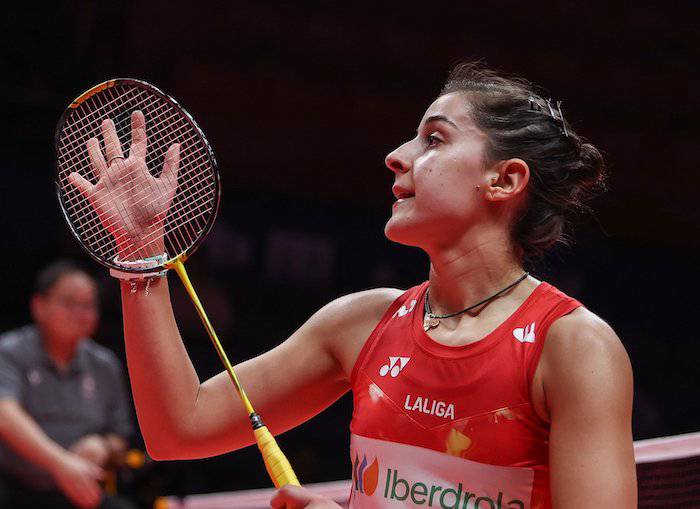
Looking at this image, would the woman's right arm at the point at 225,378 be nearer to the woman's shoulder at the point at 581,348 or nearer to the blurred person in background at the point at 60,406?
the woman's shoulder at the point at 581,348

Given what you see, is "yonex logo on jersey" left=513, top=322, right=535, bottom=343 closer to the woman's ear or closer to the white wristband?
the woman's ear

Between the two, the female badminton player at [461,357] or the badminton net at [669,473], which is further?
the badminton net at [669,473]

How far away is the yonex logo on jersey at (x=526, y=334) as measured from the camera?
1439 mm

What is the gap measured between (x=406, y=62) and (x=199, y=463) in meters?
2.86

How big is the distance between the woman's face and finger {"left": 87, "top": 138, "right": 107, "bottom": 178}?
0.50 m

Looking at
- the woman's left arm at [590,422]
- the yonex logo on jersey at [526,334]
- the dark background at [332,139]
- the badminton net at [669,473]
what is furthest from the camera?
the dark background at [332,139]

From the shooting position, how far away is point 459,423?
1.43m

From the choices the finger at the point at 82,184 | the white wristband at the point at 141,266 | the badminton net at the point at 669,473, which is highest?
the finger at the point at 82,184

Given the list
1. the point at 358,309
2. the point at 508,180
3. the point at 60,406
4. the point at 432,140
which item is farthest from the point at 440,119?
the point at 60,406

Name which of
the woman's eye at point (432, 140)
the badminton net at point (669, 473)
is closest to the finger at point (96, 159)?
the woman's eye at point (432, 140)

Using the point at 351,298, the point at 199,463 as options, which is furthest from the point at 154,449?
the point at 199,463

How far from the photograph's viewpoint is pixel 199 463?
18.9ft

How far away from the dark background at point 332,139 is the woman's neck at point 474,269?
14.0 ft

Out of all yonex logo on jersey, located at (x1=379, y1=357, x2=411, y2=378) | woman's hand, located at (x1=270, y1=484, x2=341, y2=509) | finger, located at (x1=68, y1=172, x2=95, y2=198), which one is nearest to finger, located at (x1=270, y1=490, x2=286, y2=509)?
woman's hand, located at (x1=270, y1=484, x2=341, y2=509)
